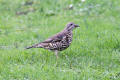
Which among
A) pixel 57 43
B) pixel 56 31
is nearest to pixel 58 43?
pixel 57 43

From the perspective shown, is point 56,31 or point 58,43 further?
A: point 56,31

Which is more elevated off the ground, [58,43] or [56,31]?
[58,43]

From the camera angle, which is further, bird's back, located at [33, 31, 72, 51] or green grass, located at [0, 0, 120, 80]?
bird's back, located at [33, 31, 72, 51]

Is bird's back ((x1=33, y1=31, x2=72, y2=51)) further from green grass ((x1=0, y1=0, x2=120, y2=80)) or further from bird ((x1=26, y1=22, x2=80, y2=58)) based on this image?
green grass ((x1=0, y1=0, x2=120, y2=80))

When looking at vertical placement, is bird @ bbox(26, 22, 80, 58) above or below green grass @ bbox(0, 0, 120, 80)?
above

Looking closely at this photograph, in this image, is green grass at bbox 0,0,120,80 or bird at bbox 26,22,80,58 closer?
green grass at bbox 0,0,120,80

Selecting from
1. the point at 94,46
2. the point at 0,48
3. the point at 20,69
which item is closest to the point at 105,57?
the point at 94,46

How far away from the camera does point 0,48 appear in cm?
1011

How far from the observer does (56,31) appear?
1170 cm

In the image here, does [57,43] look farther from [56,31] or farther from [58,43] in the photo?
[56,31]

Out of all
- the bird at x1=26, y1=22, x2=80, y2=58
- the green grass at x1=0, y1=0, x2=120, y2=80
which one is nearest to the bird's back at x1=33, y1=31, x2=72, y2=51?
the bird at x1=26, y1=22, x2=80, y2=58

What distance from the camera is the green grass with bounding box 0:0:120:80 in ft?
25.0

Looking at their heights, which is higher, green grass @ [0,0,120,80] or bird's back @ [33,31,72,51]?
bird's back @ [33,31,72,51]

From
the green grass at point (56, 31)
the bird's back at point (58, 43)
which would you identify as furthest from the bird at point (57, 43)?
the green grass at point (56, 31)
